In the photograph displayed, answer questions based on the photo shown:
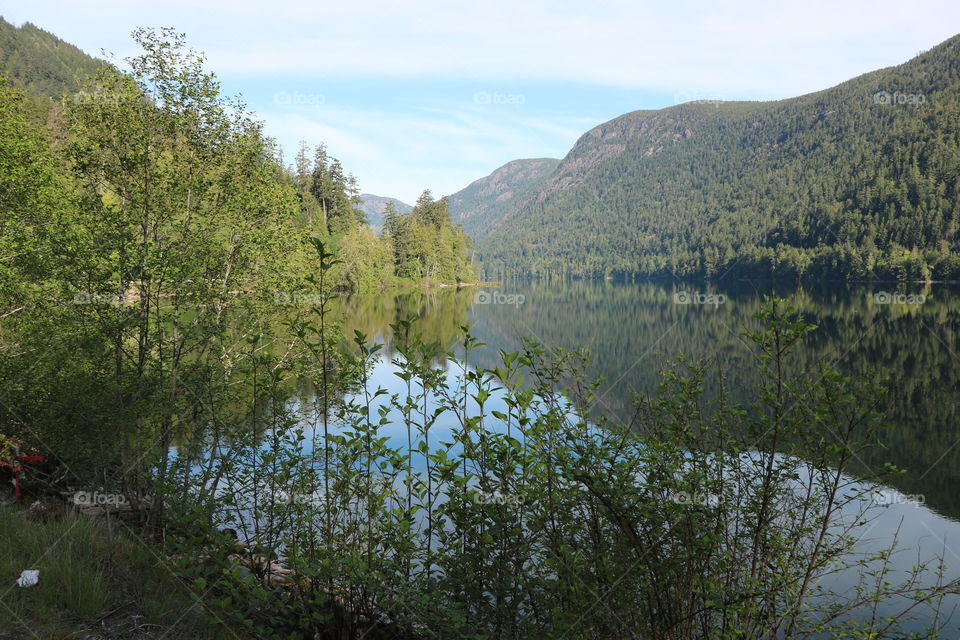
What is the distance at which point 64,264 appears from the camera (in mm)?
8516

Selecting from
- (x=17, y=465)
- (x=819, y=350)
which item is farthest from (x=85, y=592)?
(x=819, y=350)

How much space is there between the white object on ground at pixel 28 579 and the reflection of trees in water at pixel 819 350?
387 centimetres

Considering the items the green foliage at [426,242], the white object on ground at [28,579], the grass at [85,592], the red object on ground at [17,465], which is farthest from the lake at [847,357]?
the green foliage at [426,242]

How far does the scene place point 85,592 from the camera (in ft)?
15.6

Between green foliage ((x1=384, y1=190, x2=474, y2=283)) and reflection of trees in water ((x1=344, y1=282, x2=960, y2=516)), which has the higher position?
green foliage ((x1=384, y1=190, x2=474, y2=283))

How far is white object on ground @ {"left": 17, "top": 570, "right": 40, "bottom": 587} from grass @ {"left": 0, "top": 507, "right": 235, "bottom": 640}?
4 cm

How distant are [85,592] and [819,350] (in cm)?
3233

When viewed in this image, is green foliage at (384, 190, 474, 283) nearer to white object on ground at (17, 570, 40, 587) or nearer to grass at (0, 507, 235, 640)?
grass at (0, 507, 235, 640)

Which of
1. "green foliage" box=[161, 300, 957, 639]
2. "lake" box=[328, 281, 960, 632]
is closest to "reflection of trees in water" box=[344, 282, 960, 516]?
"lake" box=[328, 281, 960, 632]

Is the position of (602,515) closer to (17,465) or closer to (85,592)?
(85,592)

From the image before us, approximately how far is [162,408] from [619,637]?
799cm

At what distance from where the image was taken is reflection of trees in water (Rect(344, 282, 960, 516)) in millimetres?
13852

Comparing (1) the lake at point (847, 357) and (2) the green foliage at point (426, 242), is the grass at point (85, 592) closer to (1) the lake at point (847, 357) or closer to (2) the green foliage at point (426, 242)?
(1) the lake at point (847, 357)

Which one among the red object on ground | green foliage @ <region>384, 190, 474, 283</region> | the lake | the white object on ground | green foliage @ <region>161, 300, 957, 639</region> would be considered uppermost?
green foliage @ <region>384, 190, 474, 283</region>
